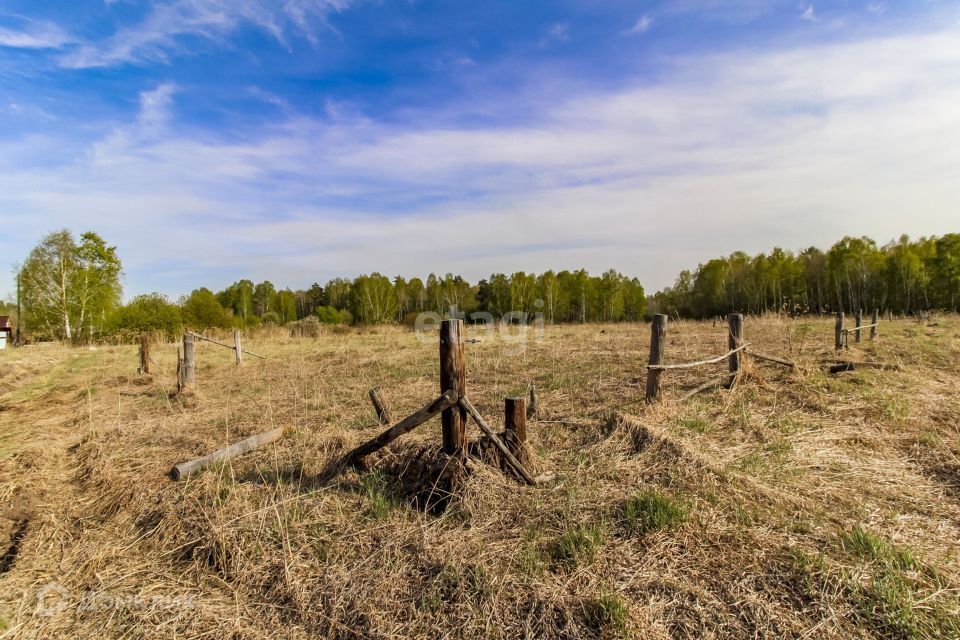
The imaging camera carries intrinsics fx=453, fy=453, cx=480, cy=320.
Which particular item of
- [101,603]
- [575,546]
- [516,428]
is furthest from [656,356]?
[101,603]

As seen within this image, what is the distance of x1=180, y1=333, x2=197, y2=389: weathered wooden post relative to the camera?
10367mm

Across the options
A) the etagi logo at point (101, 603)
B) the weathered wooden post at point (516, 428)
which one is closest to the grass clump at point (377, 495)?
the weathered wooden post at point (516, 428)

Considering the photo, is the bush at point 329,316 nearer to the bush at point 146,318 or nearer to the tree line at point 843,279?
the bush at point 146,318

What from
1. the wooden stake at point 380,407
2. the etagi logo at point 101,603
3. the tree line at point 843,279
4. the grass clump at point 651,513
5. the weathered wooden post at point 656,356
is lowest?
the etagi logo at point 101,603

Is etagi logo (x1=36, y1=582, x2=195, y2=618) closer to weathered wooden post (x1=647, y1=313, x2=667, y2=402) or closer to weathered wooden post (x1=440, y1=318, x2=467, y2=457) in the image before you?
weathered wooden post (x1=440, y1=318, x2=467, y2=457)

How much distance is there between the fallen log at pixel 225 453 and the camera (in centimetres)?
502

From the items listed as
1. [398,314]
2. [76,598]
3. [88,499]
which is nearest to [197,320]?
[398,314]

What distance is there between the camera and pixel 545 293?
50438mm

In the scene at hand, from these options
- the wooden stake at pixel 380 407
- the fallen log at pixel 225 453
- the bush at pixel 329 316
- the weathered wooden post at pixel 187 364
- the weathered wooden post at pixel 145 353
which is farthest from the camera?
the bush at pixel 329 316

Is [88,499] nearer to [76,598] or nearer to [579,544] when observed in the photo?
[76,598]

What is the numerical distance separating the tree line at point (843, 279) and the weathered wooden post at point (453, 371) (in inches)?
1094

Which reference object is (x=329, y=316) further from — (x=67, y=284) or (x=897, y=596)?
(x=897, y=596)

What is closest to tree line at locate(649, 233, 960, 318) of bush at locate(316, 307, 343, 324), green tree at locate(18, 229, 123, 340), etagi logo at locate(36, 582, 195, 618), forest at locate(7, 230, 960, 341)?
forest at locate(7, 230, 960, 341)

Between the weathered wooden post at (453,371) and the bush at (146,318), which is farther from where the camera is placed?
the bush at (146,318)
